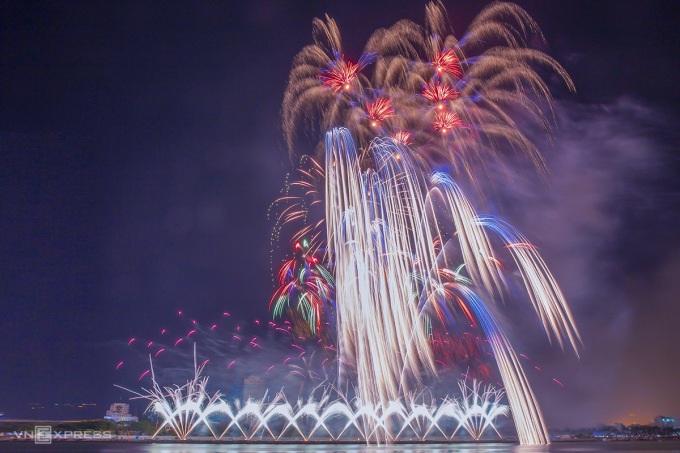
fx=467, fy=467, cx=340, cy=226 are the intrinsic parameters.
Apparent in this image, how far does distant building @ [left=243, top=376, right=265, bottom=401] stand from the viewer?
101 meters

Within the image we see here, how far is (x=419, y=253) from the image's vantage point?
28.4m

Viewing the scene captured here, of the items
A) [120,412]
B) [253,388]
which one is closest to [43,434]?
[253,388]

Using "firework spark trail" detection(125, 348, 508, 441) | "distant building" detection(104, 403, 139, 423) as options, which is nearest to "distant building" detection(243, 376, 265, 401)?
"firework spark trail" detection(125, 348, 508, 441)

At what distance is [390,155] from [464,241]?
22.9 ft

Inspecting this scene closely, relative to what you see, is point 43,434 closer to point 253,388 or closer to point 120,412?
point 253,388

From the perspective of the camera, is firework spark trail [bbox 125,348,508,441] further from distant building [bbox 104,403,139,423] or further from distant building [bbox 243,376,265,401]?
distant building [bbox 104,403,139,423]

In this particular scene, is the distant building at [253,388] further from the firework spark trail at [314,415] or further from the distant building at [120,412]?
the distant building at [120,412]

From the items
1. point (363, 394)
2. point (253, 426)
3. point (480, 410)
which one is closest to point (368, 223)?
point (363, 394)

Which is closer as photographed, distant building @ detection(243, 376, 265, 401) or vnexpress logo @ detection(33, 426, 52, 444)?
vnexpress logo @ detection(33, 426, 52, 444)

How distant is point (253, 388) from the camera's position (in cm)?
10150

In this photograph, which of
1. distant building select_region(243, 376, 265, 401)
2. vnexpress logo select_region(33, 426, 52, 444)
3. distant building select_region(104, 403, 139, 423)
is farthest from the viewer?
distant building select_region(104, 403, 139, 423)

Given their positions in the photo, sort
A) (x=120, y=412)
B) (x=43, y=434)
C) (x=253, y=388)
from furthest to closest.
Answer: (x=120, y=412)
(x=253, y=388)
(x=43, y=434)

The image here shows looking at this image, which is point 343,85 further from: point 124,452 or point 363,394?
point 124,452

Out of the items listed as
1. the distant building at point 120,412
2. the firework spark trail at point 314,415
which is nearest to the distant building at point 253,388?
the firework spark trail at point 314,415
